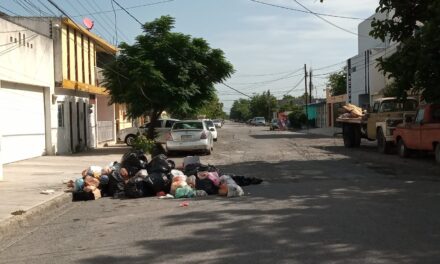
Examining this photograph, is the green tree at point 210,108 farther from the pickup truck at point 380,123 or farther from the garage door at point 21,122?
the garage door at point 21,122

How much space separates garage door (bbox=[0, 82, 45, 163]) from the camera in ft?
59.4

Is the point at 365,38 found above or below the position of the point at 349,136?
above

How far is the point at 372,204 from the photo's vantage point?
9727 mm

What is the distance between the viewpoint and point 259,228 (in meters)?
7.86

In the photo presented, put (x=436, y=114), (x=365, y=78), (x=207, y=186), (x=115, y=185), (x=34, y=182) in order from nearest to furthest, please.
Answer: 1. (x=207, y=186)
2. (x=115, y=185)
3. (x=34, y=182)
4. (x=436, y=114)
5. (x=365, y=78)

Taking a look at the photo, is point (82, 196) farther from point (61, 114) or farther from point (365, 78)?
point (365, 78)

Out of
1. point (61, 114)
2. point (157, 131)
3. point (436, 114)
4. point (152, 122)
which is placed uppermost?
point (61, 114)

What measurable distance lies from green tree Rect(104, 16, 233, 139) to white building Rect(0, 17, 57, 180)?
11.1 ft

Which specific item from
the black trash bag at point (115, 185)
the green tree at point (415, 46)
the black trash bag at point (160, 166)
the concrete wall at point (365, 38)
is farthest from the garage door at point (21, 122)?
the concrete wall at point (365, 38)

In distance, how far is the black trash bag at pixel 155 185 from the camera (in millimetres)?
11789

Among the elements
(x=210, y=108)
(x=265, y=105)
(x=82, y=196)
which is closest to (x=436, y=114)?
(x=82, y=196)

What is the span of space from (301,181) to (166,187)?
133 inches

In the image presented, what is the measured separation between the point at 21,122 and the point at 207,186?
33.6 feet

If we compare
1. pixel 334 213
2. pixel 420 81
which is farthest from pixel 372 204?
pixel 420 81
